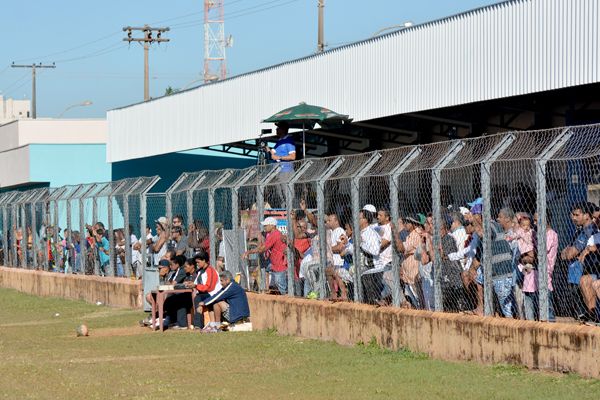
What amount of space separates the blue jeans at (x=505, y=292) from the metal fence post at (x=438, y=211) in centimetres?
96

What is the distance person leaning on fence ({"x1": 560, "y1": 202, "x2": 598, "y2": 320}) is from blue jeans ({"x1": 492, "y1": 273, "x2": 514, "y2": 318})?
0.92 metres

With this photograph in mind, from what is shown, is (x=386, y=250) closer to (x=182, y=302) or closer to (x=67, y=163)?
(x=182, y=302)

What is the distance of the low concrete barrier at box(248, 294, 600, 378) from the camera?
1069 cm

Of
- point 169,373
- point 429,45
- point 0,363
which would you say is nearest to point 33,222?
point 429,45

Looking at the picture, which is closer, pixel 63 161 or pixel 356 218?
pixel 356 218

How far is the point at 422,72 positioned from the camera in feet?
82.8

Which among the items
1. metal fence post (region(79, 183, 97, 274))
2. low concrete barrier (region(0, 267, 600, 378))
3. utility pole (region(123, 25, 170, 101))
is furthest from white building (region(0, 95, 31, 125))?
low concrete barrier (region(0, 267, 600, 378))

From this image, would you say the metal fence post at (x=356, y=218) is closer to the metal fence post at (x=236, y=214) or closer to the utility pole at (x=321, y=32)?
the metal fence post at (x=236, y=214)

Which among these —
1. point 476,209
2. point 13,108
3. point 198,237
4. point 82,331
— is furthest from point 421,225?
point 13,108

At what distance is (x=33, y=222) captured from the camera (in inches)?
1153

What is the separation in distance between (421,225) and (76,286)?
13.9 metres

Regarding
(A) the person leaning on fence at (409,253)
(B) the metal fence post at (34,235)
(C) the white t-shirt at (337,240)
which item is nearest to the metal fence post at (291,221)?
(C) the white t-shirt at (337,240)

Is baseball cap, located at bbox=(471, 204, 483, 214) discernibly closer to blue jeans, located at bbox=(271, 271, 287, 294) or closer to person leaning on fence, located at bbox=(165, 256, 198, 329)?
blue jeans, located at bbox=(271, 271, 287, 294)

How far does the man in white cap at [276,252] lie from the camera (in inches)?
669
